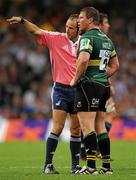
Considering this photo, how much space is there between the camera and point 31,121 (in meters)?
24.0

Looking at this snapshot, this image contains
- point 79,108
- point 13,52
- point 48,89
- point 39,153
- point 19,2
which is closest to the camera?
point 79,108

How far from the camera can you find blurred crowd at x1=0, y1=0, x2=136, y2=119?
25.3 metres

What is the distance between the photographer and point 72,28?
11.8m

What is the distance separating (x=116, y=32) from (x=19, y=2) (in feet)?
14.1

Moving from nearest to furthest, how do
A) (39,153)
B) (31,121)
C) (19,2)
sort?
1. (39,153)
2. (31,121)
3. (19,2)

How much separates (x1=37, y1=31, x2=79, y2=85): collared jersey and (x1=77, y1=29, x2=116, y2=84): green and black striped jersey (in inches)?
38.1

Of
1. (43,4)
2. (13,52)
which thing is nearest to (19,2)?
(43,4)

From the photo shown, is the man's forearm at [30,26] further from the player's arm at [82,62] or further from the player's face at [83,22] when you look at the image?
the player's arm at [82,62]

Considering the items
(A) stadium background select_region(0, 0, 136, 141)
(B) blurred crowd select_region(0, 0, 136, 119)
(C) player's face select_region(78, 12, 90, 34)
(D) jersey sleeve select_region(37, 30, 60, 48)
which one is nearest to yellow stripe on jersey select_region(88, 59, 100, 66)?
(C) player's face select_region(78, 12, 90, 34)

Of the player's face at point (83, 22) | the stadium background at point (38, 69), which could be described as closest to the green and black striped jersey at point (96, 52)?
the player's face at point (83, 22)

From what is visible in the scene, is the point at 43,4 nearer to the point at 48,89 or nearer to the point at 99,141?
the point at 48,89

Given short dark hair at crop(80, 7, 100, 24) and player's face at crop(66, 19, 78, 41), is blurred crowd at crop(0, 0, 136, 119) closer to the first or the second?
player's face at crop(66, 19, 78, 41)

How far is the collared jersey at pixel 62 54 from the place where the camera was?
11914mm

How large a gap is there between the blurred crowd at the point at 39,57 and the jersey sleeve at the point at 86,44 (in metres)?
14.3
